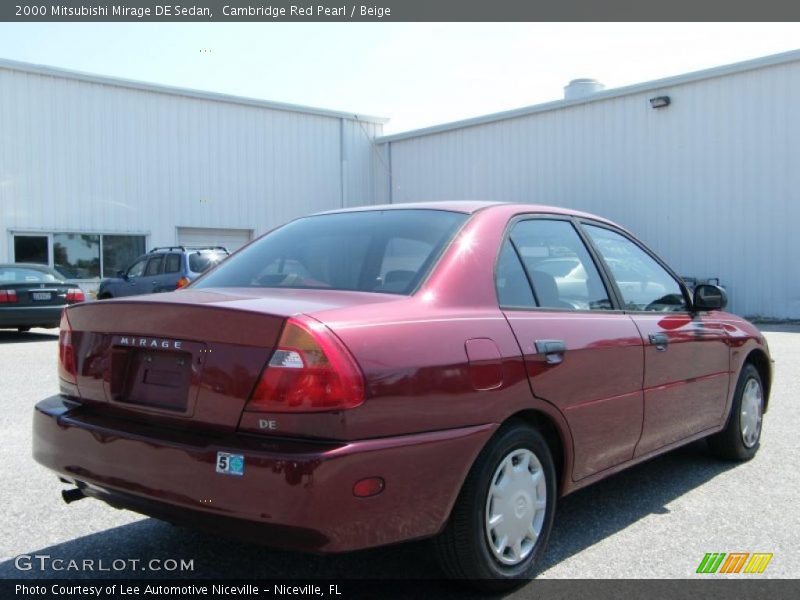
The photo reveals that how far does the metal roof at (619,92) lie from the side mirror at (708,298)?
49.6 ft

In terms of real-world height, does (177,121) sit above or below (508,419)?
above

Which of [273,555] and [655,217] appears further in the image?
[655,217]

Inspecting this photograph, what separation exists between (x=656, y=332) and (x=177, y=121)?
69.5 feet

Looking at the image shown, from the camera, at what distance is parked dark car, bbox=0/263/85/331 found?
12859 millimetres

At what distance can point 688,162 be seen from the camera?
19.1 m

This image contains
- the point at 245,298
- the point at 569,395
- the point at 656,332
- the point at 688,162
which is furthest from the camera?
the point at 688,162

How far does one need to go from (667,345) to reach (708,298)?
616mm

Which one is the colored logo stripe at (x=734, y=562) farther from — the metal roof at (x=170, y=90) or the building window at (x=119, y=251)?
the metal roof at (x=170, y=90)

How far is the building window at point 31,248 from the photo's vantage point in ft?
65.8

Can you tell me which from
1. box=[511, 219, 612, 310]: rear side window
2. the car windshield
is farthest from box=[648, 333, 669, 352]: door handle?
the car windshield

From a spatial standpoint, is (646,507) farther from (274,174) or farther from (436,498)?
(274,174)

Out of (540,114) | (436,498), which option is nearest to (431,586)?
(436,498)

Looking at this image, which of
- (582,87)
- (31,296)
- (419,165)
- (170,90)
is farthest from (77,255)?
(582,87)

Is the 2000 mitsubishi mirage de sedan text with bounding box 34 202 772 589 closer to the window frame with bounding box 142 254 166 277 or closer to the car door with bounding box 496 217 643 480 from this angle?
the car door with bounding box 496 217 643 480
